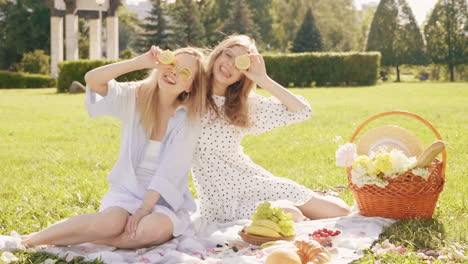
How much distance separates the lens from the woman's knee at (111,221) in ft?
9.85

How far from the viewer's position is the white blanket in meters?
2.94

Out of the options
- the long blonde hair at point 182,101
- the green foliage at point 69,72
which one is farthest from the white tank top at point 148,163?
the green foliage at point 69,72

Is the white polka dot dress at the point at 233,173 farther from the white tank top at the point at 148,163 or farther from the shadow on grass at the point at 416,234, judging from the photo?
the shadow on grass at the point at 416,234

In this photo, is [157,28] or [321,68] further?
[157,28]

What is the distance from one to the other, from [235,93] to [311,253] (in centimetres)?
146

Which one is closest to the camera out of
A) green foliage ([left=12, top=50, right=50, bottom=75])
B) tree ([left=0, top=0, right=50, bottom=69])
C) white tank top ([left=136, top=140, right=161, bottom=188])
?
white tank top ([left=136, top=140, right=161, bottom=188])

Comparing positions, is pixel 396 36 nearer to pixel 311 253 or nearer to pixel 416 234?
pixel 416 234

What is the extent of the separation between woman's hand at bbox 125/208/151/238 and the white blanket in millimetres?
120

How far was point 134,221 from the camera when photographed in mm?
3070

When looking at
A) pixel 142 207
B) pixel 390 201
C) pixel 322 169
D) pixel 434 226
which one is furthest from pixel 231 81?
pixel 322 169

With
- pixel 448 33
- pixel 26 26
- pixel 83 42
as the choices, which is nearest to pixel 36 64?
pixel 26 26

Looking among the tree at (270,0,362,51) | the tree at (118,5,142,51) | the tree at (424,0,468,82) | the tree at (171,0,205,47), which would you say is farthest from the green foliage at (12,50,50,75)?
the tree at (424,0,468,82)

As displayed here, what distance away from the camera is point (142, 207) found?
10.4 ft

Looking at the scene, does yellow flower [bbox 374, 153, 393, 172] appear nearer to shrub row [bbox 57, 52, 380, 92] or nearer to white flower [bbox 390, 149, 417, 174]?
white flower [bbox 390, 149, 417, 174]
